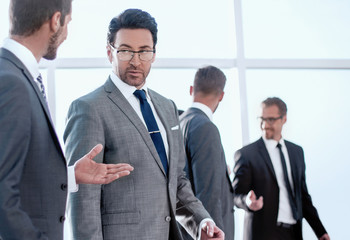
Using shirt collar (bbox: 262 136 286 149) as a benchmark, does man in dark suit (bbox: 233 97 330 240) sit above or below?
below

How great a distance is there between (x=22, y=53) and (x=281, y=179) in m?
2.63

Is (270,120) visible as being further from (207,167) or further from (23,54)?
(23,54)

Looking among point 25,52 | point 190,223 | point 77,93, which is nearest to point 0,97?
point 25,52

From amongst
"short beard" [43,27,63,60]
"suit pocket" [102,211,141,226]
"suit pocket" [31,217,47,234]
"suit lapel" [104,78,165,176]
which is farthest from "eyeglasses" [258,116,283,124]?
"suit pocket" [31,217,47,234]

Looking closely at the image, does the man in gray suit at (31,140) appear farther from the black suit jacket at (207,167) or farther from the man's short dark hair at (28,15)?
the black suit jacket at (207,167)

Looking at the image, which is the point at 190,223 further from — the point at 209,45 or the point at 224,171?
the point at 209,45

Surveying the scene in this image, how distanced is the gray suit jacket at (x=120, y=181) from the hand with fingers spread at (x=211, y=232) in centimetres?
11

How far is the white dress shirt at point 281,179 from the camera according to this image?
350 cm

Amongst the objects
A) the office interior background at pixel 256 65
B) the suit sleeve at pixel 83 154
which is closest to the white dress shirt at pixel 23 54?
the suit sleeve at pixel 83 154

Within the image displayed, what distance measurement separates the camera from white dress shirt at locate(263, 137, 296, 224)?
11.5 ft

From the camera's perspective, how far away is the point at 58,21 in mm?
1471

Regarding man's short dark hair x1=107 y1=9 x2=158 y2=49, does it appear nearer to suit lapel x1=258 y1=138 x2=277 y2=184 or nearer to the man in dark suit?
the man in dark suit

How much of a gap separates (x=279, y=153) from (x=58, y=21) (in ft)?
8.64

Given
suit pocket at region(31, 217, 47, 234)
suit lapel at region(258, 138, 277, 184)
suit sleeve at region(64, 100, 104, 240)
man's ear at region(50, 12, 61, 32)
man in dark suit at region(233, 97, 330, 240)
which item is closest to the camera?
suit pocket at region(31, 217, 47, 234)
